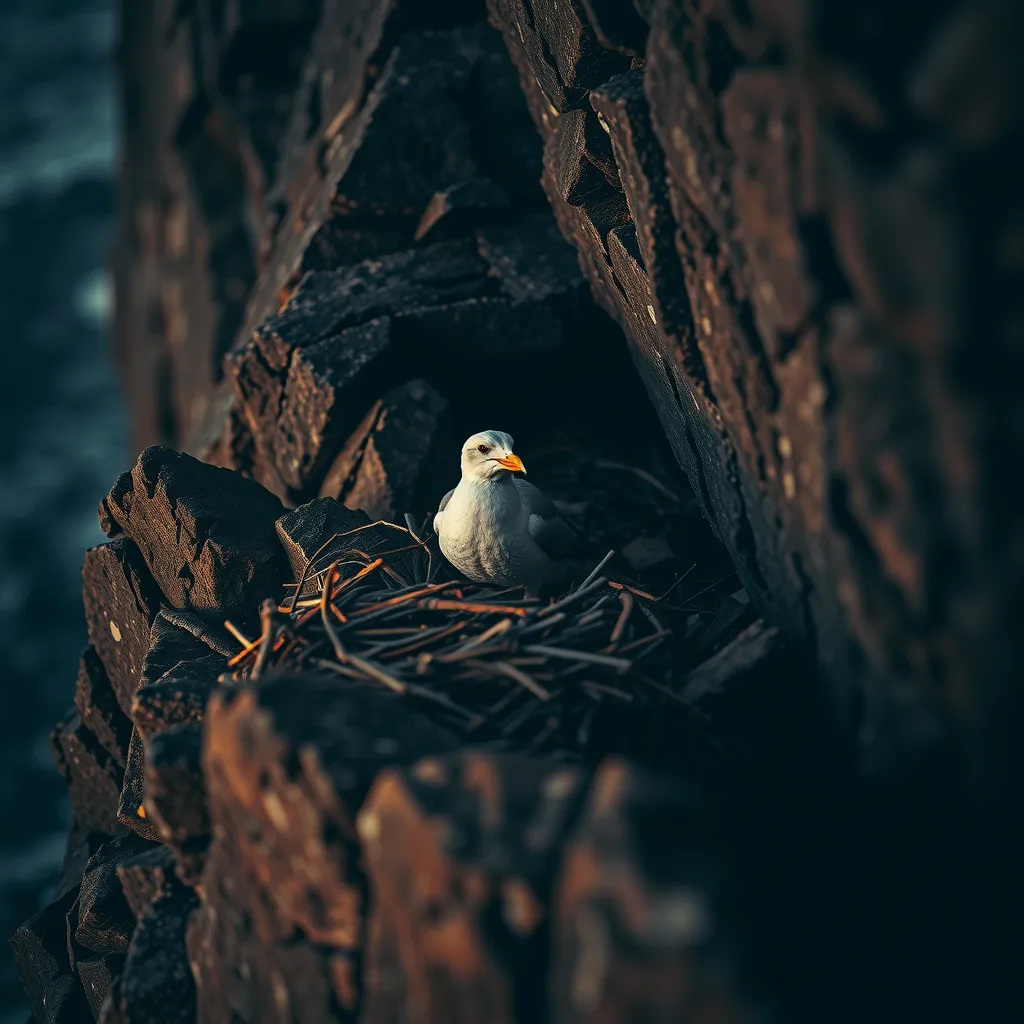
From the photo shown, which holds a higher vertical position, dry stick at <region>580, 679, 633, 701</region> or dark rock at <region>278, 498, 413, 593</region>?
dark rock at <region>278, 498, 413, 593</region>

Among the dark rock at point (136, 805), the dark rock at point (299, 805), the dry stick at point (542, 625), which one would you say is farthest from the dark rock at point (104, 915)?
the dry stick at point (542, 625)

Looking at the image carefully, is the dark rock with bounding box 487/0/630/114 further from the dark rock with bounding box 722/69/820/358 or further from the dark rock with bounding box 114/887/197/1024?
the dark rock with bounding box 114/887/197/1024

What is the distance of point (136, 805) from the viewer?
491 cm

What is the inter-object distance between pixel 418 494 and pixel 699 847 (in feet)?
13.2

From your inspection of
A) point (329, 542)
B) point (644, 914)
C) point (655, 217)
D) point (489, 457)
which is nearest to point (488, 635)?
point (489, 457)

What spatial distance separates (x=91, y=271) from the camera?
856 inches

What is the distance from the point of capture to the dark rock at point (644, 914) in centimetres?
216

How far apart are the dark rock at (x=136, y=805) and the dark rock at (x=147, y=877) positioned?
1.06 ft

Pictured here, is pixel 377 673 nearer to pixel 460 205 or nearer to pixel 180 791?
pixel 180 791

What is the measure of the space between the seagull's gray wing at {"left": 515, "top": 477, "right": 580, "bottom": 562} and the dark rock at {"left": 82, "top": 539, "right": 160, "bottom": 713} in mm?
2462

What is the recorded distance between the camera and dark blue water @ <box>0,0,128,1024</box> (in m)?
16.0

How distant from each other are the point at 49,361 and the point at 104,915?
18621 millimetres

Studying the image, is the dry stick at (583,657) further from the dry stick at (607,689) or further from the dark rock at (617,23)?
the dark rock at (617,23)

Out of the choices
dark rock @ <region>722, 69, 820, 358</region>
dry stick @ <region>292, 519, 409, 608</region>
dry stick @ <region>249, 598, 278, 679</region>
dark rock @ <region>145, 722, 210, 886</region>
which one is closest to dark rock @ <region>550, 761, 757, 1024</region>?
dark rock @ <region>722, 69, 820, 358</region>
